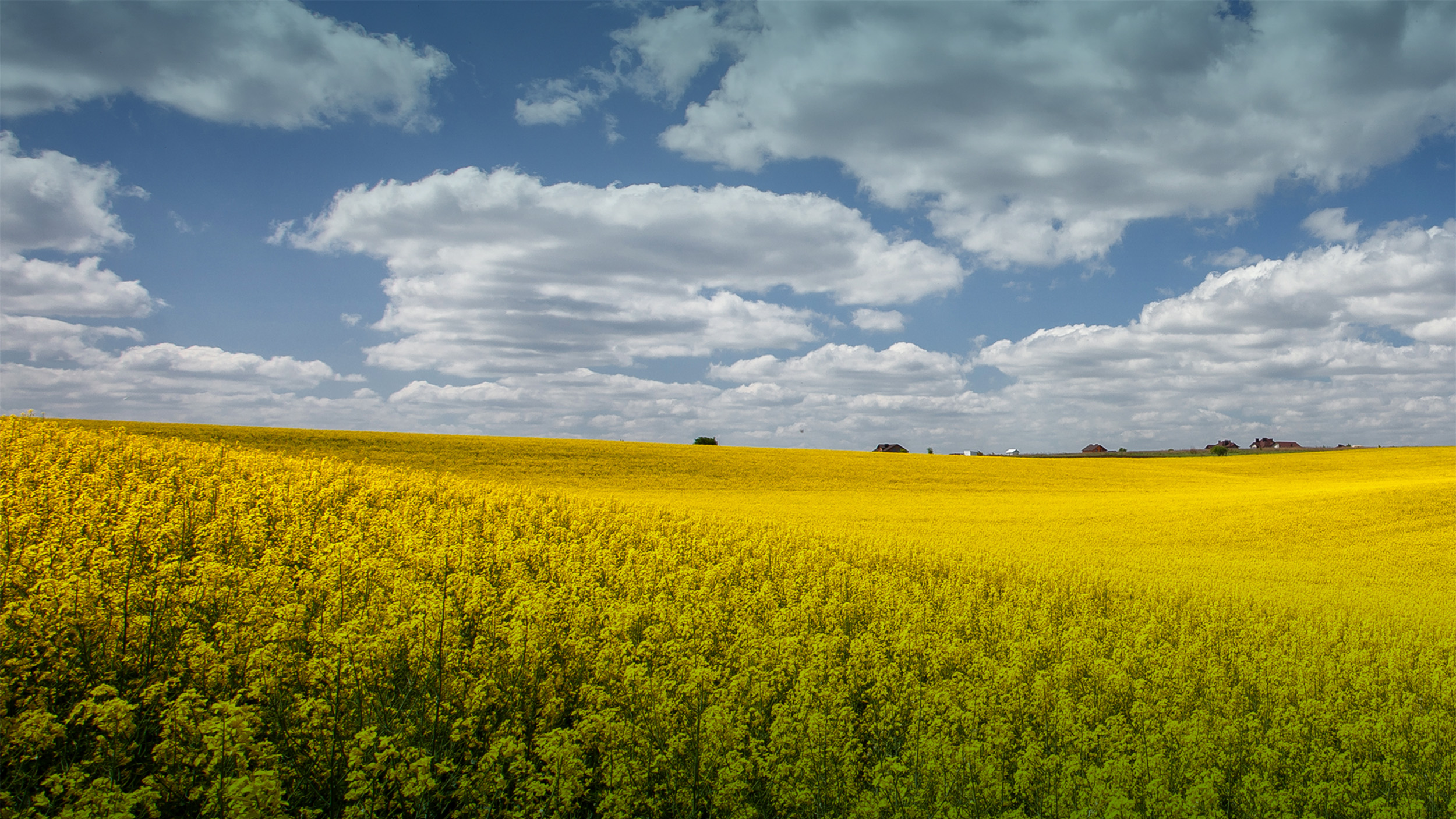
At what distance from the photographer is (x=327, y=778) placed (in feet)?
12.2

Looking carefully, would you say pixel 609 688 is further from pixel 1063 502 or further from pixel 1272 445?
pixel 1272 445

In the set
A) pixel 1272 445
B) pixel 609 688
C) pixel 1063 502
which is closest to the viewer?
pixel 609 688

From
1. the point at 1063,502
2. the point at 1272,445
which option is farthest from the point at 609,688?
the point at 1272,445

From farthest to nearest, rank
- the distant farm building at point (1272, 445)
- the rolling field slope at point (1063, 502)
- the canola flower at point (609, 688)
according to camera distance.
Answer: the distant farm building at point (1272, 445), the rolling field slope at point (1063, 502), the canola flower at point (609, 688)

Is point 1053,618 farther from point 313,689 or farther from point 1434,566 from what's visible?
point 1434,566

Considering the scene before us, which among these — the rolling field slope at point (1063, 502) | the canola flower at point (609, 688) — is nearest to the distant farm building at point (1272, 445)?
the rolling field slope at point (1063, 502)

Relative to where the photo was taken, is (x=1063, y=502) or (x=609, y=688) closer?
(x=609, y=688)

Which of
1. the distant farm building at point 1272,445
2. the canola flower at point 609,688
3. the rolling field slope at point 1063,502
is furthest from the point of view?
the distant farm building at point 1272,445

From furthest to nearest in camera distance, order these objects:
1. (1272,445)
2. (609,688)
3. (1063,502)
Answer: (1272,445)
(1063,502)
(609,688)

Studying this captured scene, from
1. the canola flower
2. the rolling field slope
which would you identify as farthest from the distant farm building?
the canola flower

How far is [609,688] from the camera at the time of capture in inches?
187

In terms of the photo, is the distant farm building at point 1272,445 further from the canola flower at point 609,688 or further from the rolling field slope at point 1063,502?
the canola flower at point 609,688

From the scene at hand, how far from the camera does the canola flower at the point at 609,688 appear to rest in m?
3.53

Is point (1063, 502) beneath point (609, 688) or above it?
beneath
